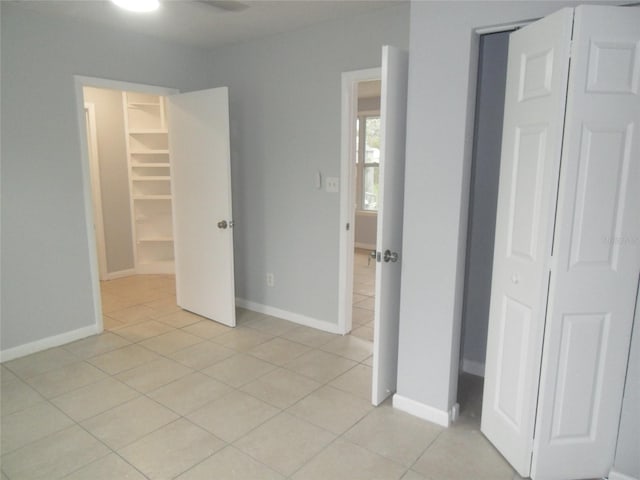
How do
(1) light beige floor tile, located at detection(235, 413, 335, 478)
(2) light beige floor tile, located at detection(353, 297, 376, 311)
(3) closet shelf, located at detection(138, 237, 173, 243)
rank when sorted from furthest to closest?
(3) closet shelf, located at detection(138, 237, 173, 243), (2) light beige floor tile, located at detection(353, 297, 376, 311), (1) light beige floor tile, located at detection(235, 413, 335, 478)

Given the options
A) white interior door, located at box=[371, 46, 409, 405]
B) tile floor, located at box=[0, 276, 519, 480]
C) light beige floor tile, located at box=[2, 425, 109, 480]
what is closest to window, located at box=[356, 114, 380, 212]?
tile floor, located at box=[0, 276, 519, 480]

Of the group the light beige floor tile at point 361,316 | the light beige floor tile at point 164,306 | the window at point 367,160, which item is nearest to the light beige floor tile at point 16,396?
the light beige floor tile at point 164,306

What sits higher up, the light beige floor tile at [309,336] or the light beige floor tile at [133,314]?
the light beige floor tile at [309,336]

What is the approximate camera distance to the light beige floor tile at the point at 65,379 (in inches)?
110

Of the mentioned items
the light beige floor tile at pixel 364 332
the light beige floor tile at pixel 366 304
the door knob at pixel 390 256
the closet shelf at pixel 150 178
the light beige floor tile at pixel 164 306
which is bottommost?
the light beige floor tile at pixel 164 306

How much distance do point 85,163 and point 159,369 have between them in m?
1.75

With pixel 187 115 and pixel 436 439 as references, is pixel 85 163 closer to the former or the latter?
pixel 187 115

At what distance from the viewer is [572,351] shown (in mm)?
1848

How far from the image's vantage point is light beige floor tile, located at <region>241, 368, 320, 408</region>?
267 centimetres

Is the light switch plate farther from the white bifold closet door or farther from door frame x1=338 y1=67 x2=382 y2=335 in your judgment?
the white bifold closet door

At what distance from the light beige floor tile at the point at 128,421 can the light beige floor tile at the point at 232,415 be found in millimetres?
183

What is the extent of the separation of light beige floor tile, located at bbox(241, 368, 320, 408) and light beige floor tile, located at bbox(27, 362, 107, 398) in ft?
3.54

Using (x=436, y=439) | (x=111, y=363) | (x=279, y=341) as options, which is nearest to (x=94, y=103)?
(x=111, y=363)

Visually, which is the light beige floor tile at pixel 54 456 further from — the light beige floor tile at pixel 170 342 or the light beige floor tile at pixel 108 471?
the light beige floor tile at pixel 170 342
